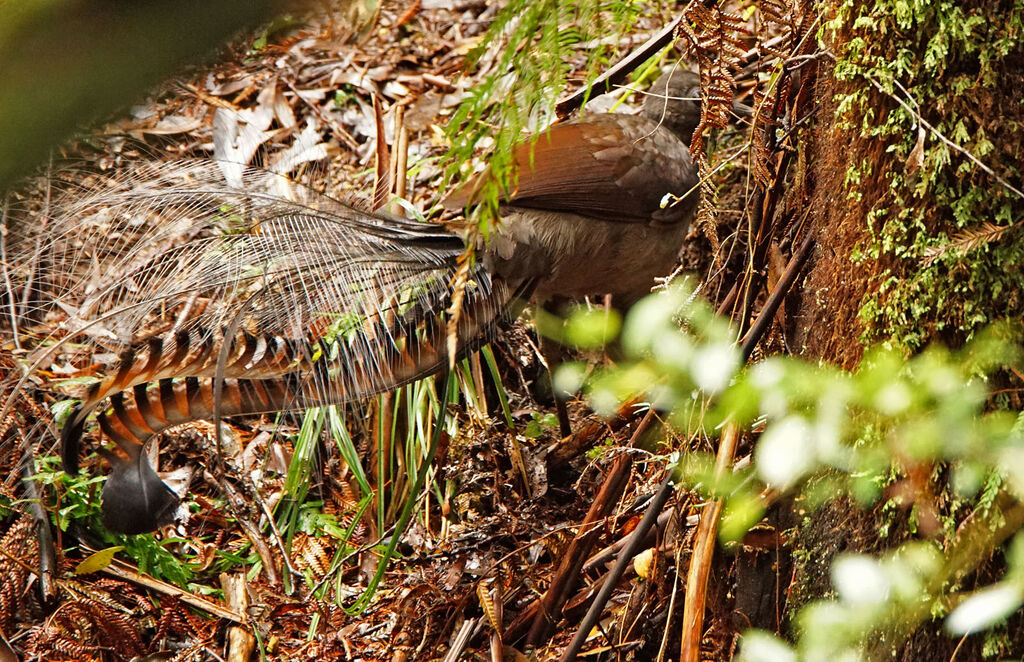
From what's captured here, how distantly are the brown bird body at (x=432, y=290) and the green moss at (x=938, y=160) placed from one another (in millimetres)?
573

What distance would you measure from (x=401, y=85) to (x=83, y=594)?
2988 mm

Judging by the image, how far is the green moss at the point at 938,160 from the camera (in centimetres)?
133

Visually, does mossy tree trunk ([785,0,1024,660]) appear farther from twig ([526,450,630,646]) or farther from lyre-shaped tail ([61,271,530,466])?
lyre-shaped tail ([61,271,530,466])

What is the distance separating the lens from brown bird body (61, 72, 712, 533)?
206 centimetres

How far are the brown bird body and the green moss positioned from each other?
1.88 feet

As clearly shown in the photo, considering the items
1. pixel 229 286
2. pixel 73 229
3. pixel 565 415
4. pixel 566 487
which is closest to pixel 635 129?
pixel 565 415

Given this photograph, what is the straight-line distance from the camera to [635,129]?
3180 millimetres

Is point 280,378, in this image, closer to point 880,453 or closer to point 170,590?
point 170,590

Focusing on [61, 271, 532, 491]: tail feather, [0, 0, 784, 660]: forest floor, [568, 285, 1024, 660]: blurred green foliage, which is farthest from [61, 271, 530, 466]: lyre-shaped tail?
[568, 285, 1024, 660]: blurred green foliage

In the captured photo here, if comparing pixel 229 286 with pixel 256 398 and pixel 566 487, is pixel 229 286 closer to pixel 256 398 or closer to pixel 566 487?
pixel 256 398

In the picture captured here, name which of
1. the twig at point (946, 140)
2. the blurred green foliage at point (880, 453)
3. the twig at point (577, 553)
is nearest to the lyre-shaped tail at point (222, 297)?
the twig at point (577, 553)

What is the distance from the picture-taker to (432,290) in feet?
7.91

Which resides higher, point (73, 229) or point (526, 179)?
point (73, 229)

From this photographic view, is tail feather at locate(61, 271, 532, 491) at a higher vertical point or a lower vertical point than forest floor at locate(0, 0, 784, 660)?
higher
